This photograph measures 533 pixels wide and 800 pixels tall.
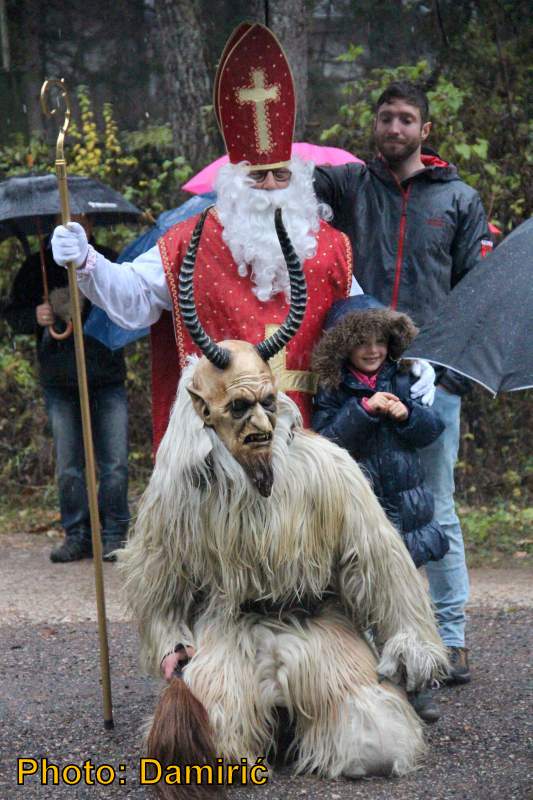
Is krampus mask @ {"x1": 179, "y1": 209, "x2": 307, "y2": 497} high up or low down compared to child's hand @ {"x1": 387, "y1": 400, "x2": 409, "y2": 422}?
up

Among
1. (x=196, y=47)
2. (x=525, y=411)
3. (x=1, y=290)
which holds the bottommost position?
(x=525, y=411)

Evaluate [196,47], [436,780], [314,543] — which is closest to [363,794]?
[436,780]

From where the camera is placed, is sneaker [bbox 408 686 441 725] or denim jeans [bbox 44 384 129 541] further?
denim jeans [bbox 44 384 129 541]

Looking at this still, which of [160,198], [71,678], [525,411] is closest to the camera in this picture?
[71,678]

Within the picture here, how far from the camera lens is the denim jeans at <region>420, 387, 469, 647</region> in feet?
15.1

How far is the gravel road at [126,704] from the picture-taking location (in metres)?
3.63

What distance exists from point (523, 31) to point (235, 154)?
5777 mm

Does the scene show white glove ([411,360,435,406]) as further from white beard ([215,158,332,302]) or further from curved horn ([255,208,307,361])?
curved horn ([255,208,307,361])

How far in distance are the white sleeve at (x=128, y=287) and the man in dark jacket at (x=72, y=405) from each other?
2.71 m

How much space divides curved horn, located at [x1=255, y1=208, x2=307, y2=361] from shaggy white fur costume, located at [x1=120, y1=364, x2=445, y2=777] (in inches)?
7.9

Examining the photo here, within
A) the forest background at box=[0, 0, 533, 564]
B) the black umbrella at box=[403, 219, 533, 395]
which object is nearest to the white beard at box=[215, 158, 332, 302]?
the black umbrella at box=[403, 219, 533, 395]

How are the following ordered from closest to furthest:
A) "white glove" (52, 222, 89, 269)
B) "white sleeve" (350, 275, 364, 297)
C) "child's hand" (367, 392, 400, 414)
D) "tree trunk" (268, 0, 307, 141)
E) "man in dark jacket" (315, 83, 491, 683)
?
1. "white glove" (52, 222, 89, 269)
2. "child's hand" (367, 392, 400, 414)
3. "white sleeve" (350, 275, 364, 297)
4. "man in dark jacket" (315, 83, 491, 683)
5. "tree trunk" (268, 0, 307, 141)

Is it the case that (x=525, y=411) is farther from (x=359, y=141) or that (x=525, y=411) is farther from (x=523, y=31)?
(x=523, y=31)

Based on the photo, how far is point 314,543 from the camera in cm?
362
